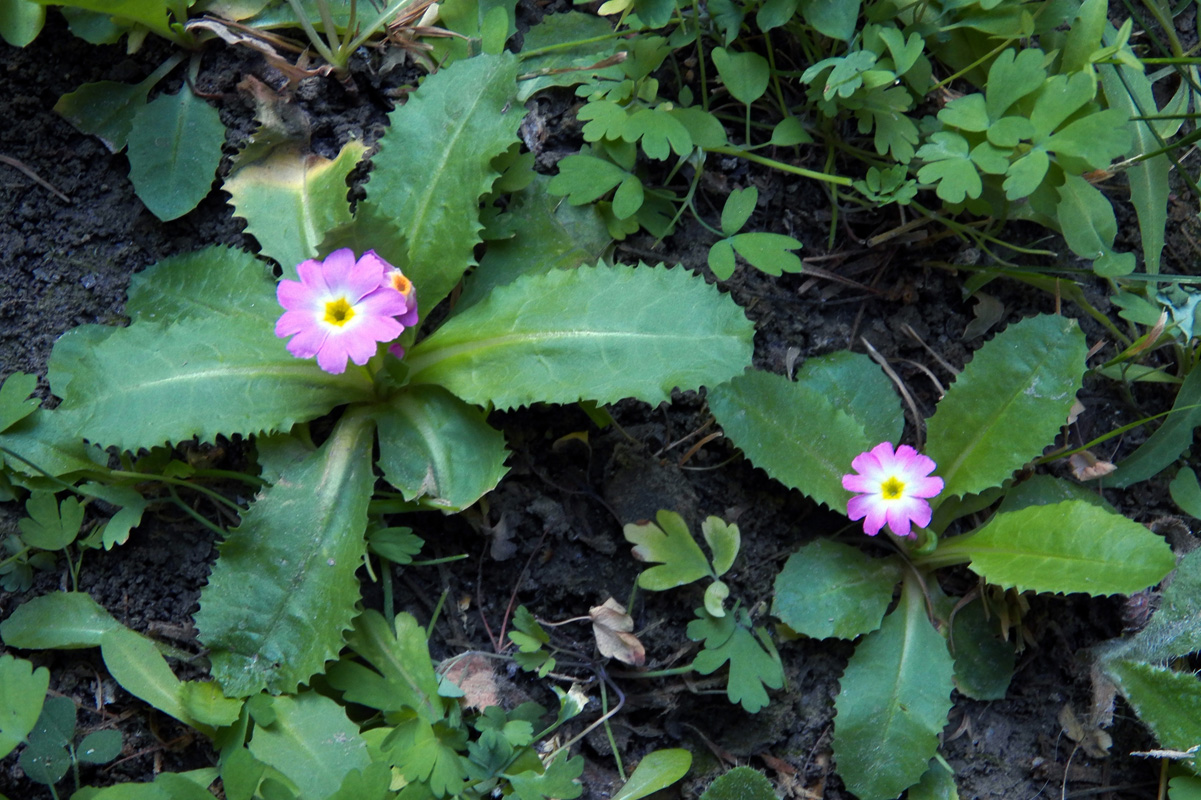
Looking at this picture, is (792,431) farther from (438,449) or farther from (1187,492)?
(1187,492)

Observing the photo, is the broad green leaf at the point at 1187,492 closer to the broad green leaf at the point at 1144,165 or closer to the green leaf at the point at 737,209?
the broad green leaf at the point at 1144,165

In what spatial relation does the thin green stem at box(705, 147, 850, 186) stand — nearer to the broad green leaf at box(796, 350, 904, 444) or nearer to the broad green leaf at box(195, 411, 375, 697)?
the broad green leaf at box(796, 350, 904, 444)

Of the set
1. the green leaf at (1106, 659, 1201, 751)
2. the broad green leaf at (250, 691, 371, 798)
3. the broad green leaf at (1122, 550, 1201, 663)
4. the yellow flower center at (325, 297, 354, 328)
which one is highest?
the yellow flower center at (325, 297, 354, 328)

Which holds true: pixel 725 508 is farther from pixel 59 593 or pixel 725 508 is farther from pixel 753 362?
pixel 59 593

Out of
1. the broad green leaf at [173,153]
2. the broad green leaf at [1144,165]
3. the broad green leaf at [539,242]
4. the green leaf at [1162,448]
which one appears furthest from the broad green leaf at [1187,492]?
the broad green leaf at [173,153]

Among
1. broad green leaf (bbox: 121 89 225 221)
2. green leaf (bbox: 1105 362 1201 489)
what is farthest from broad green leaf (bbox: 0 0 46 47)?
green leaf (bbox: 1105 362 1201 489)
